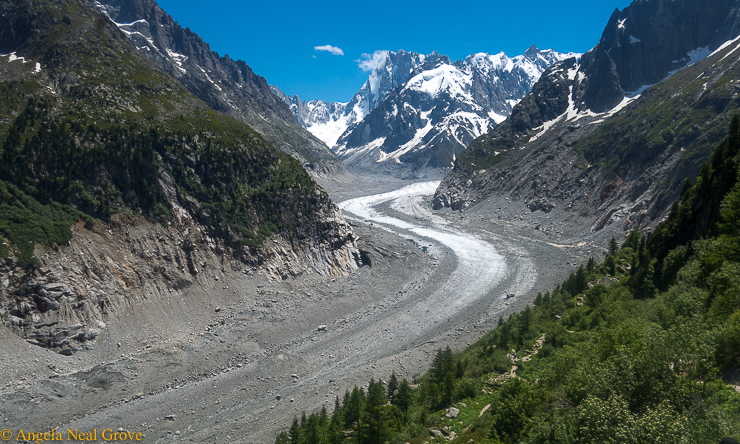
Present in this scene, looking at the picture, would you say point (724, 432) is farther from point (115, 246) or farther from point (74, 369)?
point (115, 246)

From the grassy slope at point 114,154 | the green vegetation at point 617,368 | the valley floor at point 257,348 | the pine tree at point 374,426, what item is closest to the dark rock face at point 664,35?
the valley floor at point 257,348

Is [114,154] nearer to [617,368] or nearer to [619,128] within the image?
[617,368]

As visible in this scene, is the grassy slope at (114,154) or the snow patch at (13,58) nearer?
the grassy slope at (114,154)

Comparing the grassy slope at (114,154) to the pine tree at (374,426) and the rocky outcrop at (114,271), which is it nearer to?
the rocky outcrop at (114,271)

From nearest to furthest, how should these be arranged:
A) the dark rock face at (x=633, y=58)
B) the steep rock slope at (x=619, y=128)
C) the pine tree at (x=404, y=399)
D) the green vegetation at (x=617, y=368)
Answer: the green vegetation at (x=617, y=368), the pine tree at (x=404, y=399), the steep rock slope at (x=619, y=128), the dark rock face at (x=633, y=58)

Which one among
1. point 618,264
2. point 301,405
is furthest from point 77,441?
point 618,264

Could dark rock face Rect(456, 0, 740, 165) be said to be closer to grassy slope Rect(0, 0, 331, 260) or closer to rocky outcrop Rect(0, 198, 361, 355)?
grassy slope Rect(0, 0, 331, 260)

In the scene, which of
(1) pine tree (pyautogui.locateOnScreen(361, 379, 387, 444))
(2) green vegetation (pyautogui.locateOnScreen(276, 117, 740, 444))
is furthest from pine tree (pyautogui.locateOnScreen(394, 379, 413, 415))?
(1) pine tree (pyautogui.locateOnScreen(361, 379, 387, 444))
